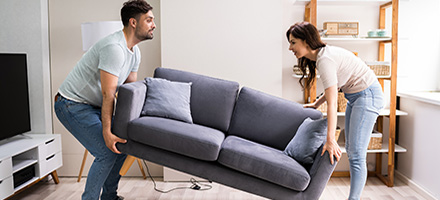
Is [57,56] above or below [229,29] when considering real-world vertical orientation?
below

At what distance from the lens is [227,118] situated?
3.20 metres

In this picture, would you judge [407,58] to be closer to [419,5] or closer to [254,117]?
[419,5]

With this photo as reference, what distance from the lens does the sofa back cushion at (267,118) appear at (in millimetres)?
2998

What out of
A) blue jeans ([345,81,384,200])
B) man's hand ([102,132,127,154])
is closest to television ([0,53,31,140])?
man's hand ([102,132,127,154])

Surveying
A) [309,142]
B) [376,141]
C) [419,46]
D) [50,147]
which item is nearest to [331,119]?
[309,142]

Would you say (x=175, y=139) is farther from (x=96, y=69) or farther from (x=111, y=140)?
(x=96, y=69)

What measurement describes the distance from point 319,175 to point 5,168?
226cm

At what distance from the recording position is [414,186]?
3.50m

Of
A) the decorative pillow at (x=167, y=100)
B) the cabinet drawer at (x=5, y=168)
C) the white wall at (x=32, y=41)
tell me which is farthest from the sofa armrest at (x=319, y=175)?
the white wall at (x=32, y=41)

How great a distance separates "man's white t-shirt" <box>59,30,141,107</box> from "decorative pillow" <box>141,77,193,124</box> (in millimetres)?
332

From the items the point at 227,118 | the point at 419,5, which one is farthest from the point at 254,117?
the point at 419,5

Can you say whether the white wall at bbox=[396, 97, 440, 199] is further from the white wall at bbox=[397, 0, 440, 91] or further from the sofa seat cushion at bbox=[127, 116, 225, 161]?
the sofa seat cushion at bbox=[127, 116, 225, 161]

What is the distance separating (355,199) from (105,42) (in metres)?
1.95

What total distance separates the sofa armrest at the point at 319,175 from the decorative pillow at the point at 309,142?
0.11 meters
